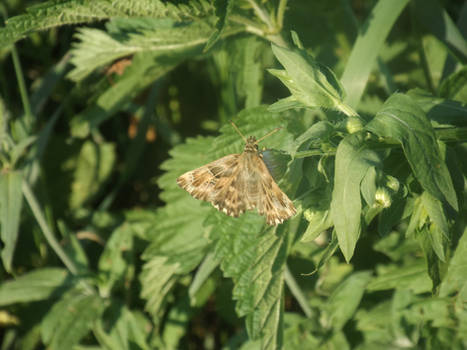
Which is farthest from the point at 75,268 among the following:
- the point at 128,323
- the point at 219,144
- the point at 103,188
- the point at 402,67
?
the point at 402,67

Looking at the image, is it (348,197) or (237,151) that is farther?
(237,151)

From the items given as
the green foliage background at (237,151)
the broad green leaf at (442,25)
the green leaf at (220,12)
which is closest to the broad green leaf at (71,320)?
the green foliage background at (237,151)

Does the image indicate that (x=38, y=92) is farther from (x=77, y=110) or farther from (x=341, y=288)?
(x=341, y=288)

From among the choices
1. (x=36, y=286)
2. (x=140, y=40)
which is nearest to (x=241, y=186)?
(x=140, y=40)

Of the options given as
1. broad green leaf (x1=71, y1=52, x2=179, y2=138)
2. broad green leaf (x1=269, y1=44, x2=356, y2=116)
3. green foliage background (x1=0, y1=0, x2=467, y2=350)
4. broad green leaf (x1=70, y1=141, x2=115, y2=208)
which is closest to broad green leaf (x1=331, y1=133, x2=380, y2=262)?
green foliage background (x1=0, y1=0, x2=467, y2=350)

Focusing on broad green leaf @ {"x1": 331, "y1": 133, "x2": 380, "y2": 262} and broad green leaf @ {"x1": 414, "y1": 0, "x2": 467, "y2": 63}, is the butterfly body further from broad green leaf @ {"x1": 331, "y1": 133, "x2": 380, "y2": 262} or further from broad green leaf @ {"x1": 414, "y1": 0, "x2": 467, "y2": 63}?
broad green leaf @ {"x1": 414, "y1": 0, "x2": 467, "y2": 63}

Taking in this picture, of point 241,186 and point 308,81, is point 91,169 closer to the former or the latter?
point 241,186
